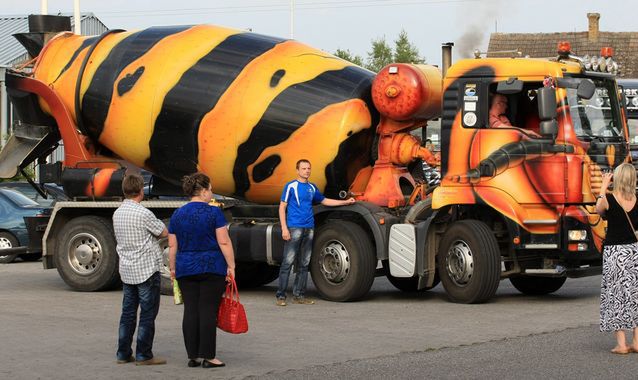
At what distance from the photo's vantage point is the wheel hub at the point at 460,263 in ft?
50.6

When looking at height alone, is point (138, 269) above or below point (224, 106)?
below

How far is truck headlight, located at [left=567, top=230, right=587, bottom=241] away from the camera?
15031 mm

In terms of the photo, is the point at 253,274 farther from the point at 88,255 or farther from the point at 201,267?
the point at 201,267

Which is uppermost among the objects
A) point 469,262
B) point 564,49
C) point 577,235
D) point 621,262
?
point 564,49

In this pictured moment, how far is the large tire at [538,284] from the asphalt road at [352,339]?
0.20m

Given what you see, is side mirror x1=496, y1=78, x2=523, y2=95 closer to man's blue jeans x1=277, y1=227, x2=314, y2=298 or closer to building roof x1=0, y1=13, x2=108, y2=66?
man's blue jeans x1=277, y1=227, x2=314, y2=298

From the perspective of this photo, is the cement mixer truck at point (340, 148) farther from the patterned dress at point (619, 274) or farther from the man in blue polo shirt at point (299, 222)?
the patterned dress at point (619, 274)

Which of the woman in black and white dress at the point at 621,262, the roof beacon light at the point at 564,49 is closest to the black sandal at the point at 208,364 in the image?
the woman in black and white dress at the point at 621,262

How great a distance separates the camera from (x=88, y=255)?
18.0 m

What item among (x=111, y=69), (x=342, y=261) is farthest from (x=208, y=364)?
(x=111, y=69)

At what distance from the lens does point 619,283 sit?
11.4 metres

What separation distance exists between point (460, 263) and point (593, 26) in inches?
1492

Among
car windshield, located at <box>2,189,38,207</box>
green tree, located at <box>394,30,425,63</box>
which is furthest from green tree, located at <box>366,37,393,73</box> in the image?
car windshield, located at <box>2,189,38,207</box>

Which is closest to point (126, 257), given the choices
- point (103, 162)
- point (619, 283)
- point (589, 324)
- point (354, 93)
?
point (619, 283)
